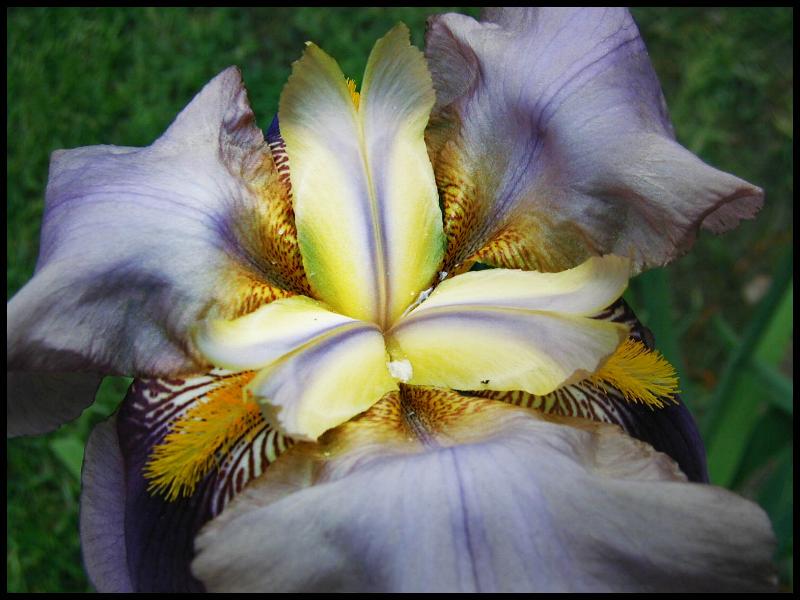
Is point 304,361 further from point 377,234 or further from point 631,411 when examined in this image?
point 631,411

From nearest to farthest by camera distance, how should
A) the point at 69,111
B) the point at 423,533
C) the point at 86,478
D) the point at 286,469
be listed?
the point at 423,533 → the point at 286,469 → the point at 86,478 → the point at 69,111

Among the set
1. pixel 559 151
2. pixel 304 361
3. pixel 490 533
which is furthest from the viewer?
pixel 559 151

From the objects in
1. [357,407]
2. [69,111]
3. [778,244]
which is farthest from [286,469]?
[778,244]

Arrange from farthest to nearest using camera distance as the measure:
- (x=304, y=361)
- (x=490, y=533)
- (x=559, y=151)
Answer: (x=559, y=151) → (x=304, y=361) → (x=490, y=533)

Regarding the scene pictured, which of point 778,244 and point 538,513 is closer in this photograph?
point 538,513

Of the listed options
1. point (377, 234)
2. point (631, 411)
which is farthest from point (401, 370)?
point (631, 411)

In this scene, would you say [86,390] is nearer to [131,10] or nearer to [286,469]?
[286,469]

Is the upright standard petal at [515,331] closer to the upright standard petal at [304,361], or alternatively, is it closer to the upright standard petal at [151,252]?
the upright standard petal at [304,361]
